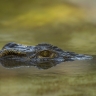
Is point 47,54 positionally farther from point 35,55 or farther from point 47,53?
point 35,55

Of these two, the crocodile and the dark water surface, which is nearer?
the dark water surface

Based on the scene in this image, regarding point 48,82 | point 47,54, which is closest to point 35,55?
point 47,54

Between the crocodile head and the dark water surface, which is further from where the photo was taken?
the crocodile head

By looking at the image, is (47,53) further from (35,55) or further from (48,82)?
(48,82)

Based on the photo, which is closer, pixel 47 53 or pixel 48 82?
pixel 48 82

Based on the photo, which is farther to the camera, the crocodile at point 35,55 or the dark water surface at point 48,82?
the crocodile at point 35,55

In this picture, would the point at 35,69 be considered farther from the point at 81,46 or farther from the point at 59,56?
the point at 81,46

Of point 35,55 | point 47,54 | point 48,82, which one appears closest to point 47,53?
point 47,54

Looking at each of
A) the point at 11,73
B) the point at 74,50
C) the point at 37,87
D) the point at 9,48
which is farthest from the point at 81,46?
the point at 37,87

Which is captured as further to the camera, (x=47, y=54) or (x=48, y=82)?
(x=47, y=54)

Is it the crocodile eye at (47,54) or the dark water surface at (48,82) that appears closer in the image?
the dark water surface at (48,82)

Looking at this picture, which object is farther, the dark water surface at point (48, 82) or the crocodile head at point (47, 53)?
the crocodile head at point (47, 53)

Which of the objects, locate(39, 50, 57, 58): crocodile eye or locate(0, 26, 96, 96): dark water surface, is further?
locate(39, 50, 57, 58): crocodile eye
